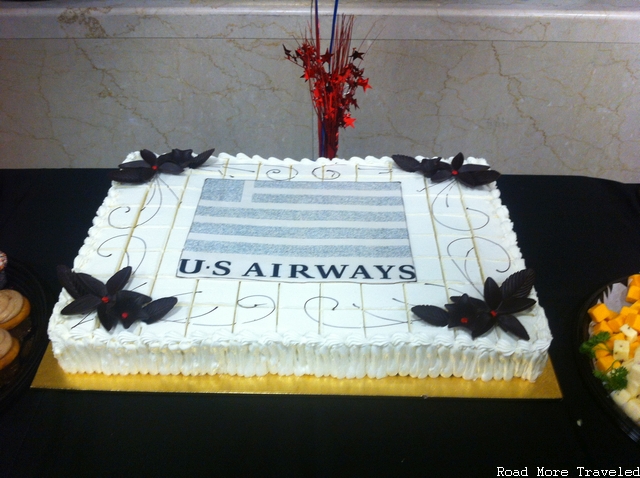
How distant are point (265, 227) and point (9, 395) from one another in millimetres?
837

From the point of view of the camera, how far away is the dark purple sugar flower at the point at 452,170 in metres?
2.14

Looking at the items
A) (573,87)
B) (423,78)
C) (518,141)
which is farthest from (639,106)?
(423,78)

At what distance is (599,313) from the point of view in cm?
186

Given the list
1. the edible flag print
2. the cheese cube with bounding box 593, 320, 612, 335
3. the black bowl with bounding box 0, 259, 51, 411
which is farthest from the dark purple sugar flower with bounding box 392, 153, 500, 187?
the black bowl with bounding box 0, 259, 51, 411

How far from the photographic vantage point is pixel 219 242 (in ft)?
6.24

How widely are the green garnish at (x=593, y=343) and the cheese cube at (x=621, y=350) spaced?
3cm

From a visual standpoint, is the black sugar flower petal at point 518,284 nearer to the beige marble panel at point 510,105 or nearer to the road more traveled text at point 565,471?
the road more traveled text at point 565,471

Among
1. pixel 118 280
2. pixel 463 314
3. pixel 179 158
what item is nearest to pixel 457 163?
pixel 463 314

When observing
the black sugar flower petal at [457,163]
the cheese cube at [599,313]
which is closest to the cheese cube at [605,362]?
the cheese cube at [599,313]

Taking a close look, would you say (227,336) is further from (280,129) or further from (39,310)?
(280,129)

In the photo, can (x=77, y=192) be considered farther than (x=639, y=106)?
No

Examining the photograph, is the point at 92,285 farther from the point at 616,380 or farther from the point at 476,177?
the point at 616,380

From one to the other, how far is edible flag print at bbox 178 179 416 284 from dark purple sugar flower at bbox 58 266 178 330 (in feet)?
0.53

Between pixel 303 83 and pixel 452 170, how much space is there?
1194 mm
